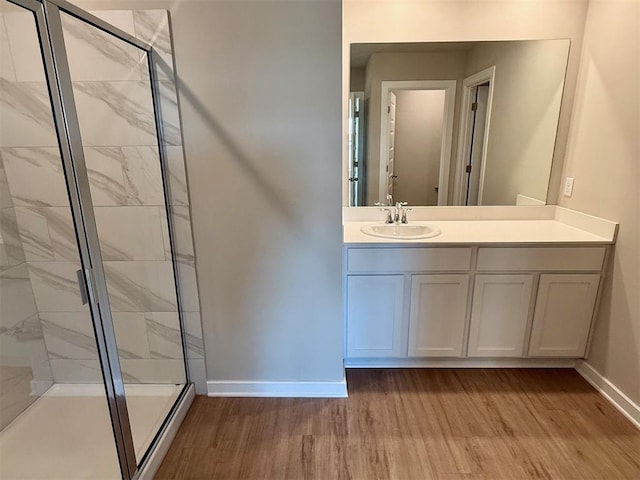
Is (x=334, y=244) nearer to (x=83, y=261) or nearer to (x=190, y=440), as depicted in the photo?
(x=83, y=261)

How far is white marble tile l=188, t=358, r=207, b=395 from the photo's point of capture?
2.07 meters

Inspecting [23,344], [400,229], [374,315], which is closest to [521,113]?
[400,229]

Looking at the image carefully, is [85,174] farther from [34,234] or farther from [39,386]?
[39,386]

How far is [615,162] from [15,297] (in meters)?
3.25

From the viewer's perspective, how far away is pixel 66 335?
204 centimetres

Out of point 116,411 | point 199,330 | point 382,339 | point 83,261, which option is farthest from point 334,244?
point 116,411

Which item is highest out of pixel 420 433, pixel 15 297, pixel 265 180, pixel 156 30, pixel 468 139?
pixel 156 30

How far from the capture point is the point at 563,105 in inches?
92.7

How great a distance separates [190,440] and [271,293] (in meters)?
0.81

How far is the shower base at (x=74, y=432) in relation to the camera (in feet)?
5.42

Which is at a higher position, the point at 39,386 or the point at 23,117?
the point at 23,117

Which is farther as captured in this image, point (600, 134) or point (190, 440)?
point (600, 134)

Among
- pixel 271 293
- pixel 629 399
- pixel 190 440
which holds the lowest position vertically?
pixel 190 440

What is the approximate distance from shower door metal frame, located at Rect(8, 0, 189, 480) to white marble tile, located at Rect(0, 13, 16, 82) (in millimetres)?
479
